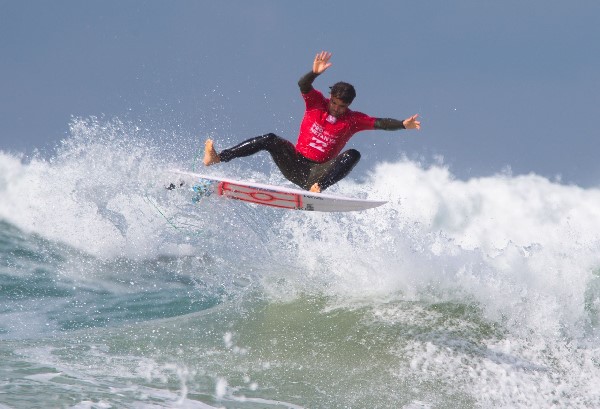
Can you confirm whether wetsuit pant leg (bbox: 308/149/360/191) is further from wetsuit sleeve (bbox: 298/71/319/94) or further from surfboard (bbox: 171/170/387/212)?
wetsuit sleeve (bbox: 298/71/319/94)

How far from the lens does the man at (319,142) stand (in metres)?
8.48

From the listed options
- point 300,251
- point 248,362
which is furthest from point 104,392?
point 300,251

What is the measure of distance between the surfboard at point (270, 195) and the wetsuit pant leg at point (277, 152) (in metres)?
0.34

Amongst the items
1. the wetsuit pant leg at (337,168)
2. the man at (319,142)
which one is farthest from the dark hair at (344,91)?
the wetsuit pant leg at (337,168)

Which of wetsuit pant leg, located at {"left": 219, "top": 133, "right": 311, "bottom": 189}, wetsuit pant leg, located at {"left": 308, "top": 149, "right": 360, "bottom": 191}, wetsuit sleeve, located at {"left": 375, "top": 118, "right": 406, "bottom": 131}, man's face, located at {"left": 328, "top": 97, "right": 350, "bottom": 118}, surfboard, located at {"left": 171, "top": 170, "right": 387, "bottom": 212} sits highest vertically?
man's face, located at {"left": 328, "top": 97, "right": 350, "bottom": 118}

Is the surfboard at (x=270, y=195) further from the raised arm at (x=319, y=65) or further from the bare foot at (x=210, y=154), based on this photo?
the raised arm at (x=319, y=65)

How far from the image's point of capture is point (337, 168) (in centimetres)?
848

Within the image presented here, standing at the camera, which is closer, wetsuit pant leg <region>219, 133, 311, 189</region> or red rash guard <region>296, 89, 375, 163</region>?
red rash guard <region>296, 89, 375, 163</region>

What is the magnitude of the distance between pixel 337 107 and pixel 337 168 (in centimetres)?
78

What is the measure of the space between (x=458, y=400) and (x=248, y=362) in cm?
244

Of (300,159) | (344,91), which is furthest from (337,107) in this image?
(300,159)

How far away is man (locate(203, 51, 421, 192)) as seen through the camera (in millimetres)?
8477

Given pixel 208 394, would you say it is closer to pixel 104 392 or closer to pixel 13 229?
pixel 104 392

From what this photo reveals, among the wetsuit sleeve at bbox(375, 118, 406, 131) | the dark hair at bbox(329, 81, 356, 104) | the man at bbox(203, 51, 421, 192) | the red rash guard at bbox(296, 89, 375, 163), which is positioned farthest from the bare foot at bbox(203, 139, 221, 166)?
the wetsuit sleeve at bbox(375, 118, 406, 131)
